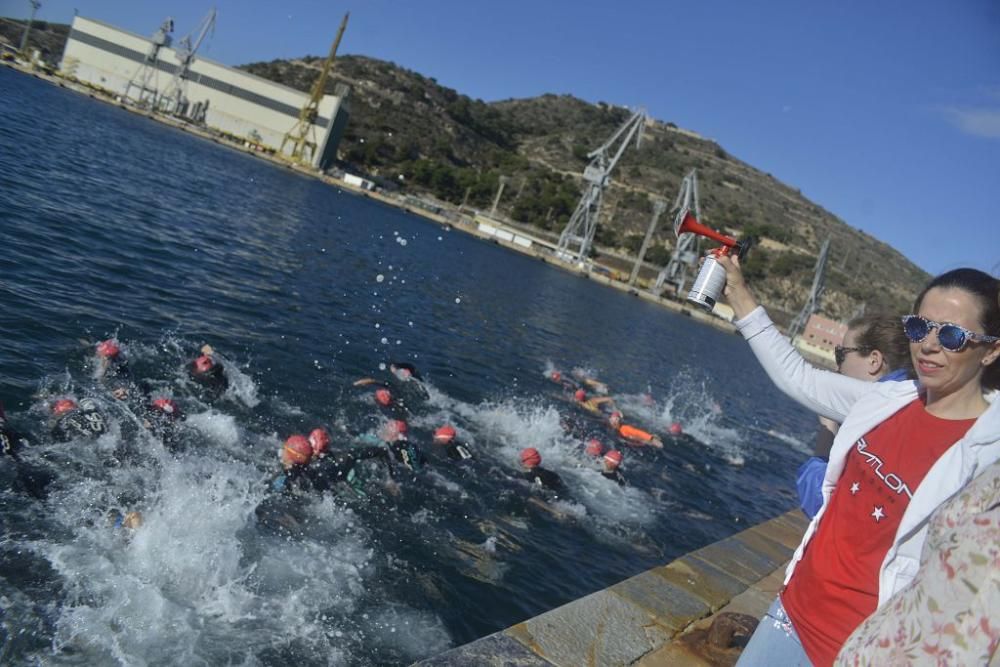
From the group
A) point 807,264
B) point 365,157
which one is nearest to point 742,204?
point 807,264

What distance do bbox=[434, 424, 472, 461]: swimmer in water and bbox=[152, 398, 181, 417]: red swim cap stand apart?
427 cm

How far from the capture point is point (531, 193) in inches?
4525

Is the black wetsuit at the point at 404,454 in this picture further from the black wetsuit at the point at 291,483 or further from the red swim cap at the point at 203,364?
the red swim cap at the point at 203,364

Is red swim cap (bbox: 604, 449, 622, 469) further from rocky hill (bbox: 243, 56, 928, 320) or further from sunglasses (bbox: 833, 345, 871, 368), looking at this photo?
rocky hill (bbox: 243, 56, 928, 320)

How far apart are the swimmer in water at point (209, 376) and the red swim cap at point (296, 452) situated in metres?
2.62

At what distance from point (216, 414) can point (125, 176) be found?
23789 mm

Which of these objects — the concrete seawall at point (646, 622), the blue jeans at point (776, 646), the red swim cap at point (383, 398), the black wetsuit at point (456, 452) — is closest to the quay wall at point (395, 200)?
the red swim cap at point (383, 398)

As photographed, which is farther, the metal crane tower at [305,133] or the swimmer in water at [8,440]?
the metal crane tower at [305,133]

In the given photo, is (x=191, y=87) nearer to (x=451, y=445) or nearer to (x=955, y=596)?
(x=451, y=445)

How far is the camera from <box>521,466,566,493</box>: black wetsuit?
11.6 meters

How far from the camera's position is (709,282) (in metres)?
3.05

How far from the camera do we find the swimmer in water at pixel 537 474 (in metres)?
11.6

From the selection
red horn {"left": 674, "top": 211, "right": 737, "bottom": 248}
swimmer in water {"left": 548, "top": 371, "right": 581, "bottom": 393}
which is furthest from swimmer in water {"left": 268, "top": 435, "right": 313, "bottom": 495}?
swimmer in water {"left": 548, "top": 371, "right": 581, "bottom": 393}

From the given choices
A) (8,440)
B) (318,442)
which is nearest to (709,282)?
(318,442)
